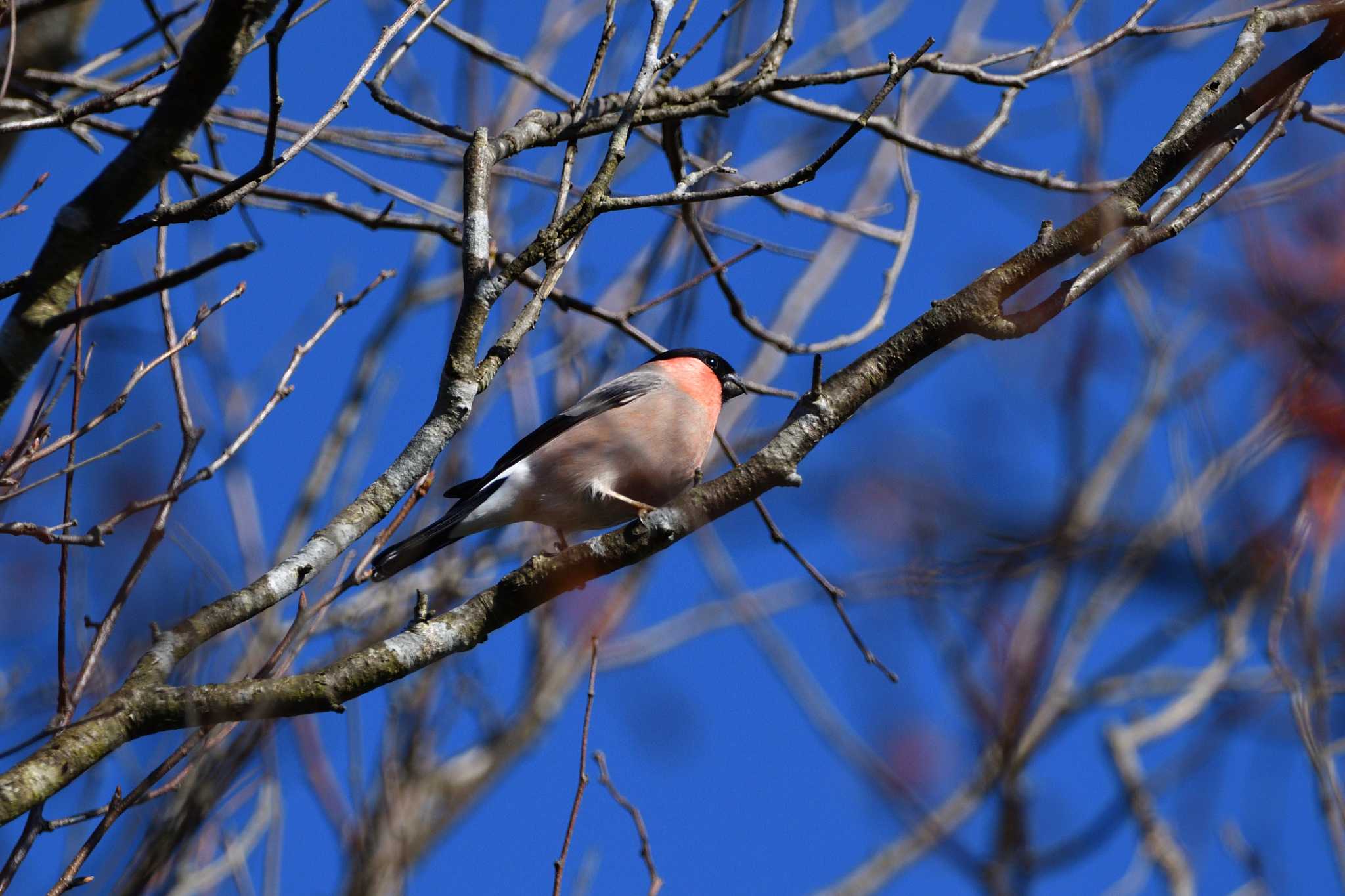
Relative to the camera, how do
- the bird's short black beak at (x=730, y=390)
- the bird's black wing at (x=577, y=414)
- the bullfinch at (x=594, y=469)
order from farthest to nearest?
the bird's short black beak at (x=730, y=390)
the bird's black wing at (x=577, y=414)
the bullfinch at (x=594, y=469)

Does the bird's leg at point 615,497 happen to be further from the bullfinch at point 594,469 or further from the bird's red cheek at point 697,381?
the bird's red cheek at point 697,381

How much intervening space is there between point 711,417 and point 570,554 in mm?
2732

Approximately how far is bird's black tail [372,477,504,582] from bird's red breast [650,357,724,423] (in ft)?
3.84

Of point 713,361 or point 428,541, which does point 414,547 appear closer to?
point 428,541

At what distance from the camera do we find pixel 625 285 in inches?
282

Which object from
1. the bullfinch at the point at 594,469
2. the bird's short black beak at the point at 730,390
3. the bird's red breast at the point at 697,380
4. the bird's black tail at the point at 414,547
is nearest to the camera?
the bird's black tail at the point at 414,547

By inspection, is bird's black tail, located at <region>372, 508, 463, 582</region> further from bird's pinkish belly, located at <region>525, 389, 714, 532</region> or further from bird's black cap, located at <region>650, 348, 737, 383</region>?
bird's black cap, located at <region>650, 348, 737, 383</region>

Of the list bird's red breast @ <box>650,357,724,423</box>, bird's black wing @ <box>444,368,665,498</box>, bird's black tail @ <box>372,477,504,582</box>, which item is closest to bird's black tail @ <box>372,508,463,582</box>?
bird's black tail @ <box>372,477,504,582</box>

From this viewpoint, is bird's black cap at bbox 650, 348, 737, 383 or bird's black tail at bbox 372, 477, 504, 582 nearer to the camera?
bird's black tail at bbox 372, 477, 504, 582

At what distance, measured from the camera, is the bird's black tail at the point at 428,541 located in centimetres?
395

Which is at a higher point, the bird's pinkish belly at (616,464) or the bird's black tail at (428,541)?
the bird's pinkish belly at (616,464)

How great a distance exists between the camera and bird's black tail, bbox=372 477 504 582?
3949 mm

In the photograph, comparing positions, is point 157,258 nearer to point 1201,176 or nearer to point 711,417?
point 1201,176

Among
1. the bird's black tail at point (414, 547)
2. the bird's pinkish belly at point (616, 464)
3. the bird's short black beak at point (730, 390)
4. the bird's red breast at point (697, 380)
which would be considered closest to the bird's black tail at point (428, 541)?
the bird's black tail at point (414, 547)
